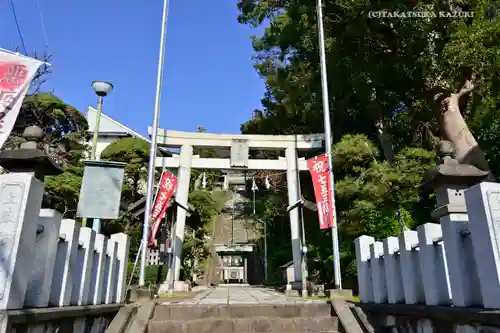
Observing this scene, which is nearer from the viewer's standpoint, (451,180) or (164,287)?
(451,180)

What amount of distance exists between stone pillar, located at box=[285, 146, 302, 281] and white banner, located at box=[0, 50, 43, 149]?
10.7 m

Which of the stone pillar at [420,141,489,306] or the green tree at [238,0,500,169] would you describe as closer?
the stone pillar at [420,141,489,306]

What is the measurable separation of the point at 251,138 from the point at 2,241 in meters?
12.0

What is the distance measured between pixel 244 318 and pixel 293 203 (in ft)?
27.4

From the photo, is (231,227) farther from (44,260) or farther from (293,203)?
(44,260)

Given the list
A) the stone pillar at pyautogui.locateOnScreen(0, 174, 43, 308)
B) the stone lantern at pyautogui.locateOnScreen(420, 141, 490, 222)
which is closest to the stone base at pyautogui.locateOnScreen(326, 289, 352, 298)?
the stone lantern at pyautogui.locateOnScreen(420, 141, 490, 222)

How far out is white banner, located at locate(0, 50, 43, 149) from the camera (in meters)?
3.48

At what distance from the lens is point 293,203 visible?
541 inches

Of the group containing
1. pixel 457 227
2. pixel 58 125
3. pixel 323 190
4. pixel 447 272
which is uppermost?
pixel 58 125

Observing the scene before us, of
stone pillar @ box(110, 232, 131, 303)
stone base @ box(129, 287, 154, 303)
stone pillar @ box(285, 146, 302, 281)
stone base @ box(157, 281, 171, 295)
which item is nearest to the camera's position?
stone pillar @ box(110, 232, 131, 303)

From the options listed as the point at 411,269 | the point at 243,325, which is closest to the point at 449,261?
the point at 411,269

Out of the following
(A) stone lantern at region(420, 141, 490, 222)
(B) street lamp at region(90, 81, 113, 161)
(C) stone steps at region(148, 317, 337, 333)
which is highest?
(B) street lamp at region(90, 81, 113, 161)

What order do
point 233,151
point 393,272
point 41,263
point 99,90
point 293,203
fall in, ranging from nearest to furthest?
point 41,263, point 393,272, point 99,90, point 293,203, point 233,151

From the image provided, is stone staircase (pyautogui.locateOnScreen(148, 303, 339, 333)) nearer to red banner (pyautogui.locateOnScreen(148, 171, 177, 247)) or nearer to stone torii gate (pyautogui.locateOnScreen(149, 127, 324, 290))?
red banner (pyautogui.locateOnScreen(148, 171, 177, 247))
